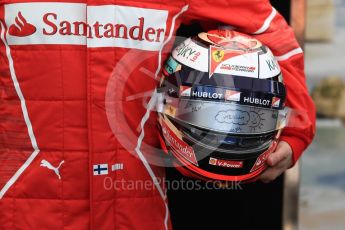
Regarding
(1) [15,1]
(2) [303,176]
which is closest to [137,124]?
(1) [15,1]

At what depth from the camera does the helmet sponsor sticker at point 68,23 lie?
125cm

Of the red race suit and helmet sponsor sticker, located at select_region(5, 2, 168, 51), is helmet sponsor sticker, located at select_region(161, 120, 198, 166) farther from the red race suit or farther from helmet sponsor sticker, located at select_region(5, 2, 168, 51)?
helmet sponsor sticker, located at select_region(5, 2, 168, 51)

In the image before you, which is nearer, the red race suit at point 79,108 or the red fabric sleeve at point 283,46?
the red race suit at point 79,108

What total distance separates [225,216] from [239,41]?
0.86 meters

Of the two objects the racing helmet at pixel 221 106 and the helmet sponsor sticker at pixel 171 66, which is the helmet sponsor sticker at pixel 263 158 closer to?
the racing helmet at pixel 221 106

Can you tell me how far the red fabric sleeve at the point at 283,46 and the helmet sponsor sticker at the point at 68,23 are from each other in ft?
0.61

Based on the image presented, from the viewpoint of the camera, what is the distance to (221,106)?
1251mm

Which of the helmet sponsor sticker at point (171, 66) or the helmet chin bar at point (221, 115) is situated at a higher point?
the helmet sponsor sticker at point (171, 66)

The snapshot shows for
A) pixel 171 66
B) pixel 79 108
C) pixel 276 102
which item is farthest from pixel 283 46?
pixel 79 108

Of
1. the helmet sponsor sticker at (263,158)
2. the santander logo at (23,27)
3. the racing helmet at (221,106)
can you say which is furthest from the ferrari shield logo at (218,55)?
the santander logo at (23,27)

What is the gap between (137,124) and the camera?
1.33 metres

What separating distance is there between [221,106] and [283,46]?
29 cm

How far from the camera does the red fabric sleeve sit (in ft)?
4.57

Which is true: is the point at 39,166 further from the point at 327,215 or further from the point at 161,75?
the point at 327,215
